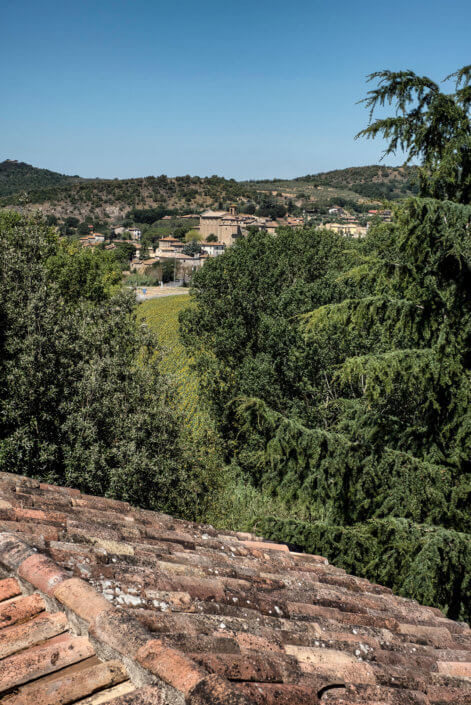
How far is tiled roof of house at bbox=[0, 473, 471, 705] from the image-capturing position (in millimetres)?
1961

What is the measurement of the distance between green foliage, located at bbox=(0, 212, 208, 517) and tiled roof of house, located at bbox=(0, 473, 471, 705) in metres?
4.84

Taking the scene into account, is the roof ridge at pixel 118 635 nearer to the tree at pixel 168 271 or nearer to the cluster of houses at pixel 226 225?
the tree at pixel 168 271

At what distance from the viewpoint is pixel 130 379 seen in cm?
1206

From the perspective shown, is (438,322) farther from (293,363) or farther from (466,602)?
(293,363)

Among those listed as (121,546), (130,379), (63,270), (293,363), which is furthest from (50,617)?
(63,270)

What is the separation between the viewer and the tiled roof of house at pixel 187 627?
1961 millimetres

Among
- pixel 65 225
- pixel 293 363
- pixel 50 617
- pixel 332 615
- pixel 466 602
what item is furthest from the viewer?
pixel 65 225

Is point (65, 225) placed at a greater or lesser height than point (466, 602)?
greater

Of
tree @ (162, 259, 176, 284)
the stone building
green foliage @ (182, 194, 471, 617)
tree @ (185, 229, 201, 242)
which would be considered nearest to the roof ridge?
green foliage @ (182, 194, 471, 617)

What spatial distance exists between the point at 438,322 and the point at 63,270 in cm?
2547

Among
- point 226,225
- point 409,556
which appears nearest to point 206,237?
point 226,225

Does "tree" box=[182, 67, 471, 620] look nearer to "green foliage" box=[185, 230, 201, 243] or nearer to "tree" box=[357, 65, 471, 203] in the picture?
"tree" box=[357, 65, 471, 203]

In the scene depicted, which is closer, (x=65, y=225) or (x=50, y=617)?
(x=50, y=617)

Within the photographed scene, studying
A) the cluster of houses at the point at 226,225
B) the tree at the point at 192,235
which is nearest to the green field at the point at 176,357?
the cluster of houses at the point at 226,225
